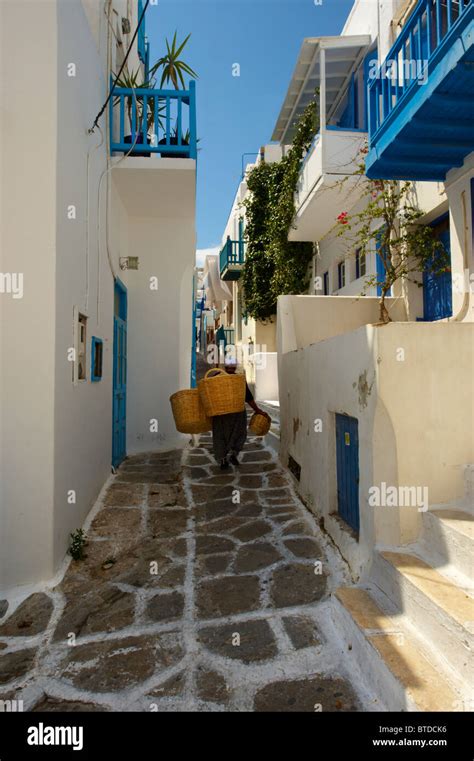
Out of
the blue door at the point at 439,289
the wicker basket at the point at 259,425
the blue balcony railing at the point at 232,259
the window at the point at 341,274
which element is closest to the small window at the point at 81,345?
the wicker basket at the point at 259,425

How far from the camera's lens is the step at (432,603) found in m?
2.18

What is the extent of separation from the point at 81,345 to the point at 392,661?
12.5 feet

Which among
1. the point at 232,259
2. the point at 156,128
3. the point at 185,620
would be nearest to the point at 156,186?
the point at 156,128

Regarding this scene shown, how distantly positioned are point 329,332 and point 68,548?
5331 millimetres

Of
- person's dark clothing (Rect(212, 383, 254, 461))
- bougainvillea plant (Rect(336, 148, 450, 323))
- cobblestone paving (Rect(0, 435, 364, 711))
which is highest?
bougainvillea plant (Rect(336, 148, 450, 323))

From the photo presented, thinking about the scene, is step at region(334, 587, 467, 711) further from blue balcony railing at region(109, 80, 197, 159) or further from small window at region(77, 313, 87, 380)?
blue balcony railing at region(109, 80, 197, 159)

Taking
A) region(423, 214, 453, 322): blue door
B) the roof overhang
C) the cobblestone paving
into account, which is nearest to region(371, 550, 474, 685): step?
the cobblestone paving

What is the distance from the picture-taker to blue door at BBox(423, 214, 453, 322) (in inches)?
245

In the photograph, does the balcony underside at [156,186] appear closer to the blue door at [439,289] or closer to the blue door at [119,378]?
the blue door at [119,378]

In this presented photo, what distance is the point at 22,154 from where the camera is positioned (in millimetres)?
3717

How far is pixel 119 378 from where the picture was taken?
7.27 metres

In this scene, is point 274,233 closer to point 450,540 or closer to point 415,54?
point 415,54

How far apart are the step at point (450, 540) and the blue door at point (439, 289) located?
3888 millimetres

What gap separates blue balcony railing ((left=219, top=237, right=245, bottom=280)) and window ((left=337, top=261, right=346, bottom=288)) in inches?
264
